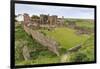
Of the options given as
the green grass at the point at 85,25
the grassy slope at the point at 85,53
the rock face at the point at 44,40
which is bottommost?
the grassy slope at the point at 85,53

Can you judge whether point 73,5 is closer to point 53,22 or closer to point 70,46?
point 53,22

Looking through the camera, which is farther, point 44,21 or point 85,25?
point 85,25

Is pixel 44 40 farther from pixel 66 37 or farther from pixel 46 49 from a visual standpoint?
pixel 66 37

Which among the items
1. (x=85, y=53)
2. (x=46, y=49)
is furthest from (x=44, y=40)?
(x=85, y=53)

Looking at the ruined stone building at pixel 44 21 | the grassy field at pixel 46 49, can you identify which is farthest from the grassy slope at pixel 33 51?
the ruined stone building at pixel 44 21

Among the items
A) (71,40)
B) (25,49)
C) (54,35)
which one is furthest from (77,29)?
(25,49)

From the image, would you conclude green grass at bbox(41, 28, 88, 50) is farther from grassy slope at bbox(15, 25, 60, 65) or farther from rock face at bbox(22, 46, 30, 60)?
rock face at bbox(22, 46, 30, 60)

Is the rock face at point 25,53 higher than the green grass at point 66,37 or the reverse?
the reverse

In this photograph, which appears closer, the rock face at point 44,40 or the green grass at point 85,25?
the rock face at point 44,40

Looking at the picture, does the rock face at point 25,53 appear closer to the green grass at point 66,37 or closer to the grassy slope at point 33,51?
the grassy slope at point 33,51

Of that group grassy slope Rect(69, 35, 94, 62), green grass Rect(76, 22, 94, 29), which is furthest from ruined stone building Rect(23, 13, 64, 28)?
grassy slope Rect(69, 35, 94, 62)
